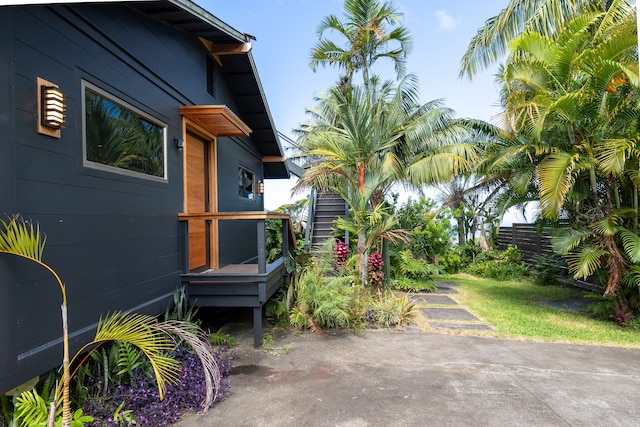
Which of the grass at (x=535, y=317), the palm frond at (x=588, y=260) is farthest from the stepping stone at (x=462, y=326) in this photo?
the palm frond at (x=588, y=260)

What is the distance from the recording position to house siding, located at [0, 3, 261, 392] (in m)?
2.28

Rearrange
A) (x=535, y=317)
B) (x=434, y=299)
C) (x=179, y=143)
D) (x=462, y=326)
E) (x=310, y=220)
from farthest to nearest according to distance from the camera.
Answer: (x=310, y=220)
(x=434, y=299)
(x=535, y=317)
(x=462, y=326)
(x=179, y=143)

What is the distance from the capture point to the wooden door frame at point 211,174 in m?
5.07

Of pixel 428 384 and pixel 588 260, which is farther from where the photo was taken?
pixel 588 260

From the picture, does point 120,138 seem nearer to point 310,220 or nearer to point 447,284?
A: point 310,220

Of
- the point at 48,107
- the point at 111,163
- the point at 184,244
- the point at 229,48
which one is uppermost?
the point at 229,48

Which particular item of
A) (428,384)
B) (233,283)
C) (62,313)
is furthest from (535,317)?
(62,313)

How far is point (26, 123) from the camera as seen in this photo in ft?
7.86

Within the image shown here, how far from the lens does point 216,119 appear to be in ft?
17.7

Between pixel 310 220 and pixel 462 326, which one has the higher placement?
pixel 310 220

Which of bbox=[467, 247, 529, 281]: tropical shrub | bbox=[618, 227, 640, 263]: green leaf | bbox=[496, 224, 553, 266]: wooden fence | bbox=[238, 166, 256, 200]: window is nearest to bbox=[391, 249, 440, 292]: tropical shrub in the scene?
bbox=[467, 247, 529, 281]: tropical shrub

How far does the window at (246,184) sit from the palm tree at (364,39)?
539 cm

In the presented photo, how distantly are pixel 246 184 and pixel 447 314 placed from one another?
5.30 metres

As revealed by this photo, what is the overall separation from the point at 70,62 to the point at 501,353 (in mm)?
5561
